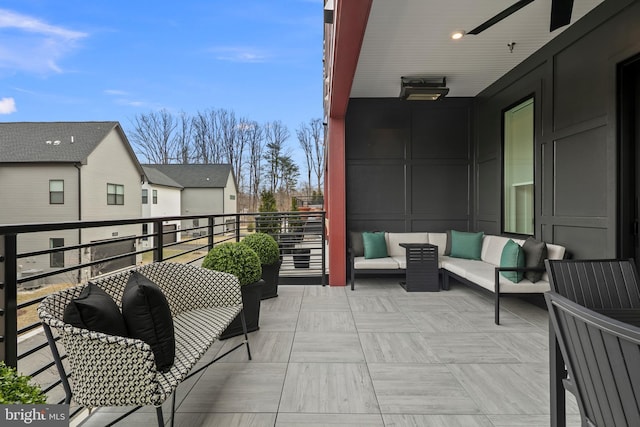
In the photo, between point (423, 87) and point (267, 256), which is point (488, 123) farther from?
point (267, 256)

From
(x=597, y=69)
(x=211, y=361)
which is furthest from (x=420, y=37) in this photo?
(x=211, y=361)

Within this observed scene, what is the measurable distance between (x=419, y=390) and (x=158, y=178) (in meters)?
19.2

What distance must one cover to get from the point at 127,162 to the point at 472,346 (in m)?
16.6

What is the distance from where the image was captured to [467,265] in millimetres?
4316

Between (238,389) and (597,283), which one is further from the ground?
(597,283)

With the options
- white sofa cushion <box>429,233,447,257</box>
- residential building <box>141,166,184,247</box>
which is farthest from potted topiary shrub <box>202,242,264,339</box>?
residential building <box>141,166,184,247</box>

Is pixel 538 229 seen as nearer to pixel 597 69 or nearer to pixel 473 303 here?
pixel 473 303

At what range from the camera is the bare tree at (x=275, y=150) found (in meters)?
20.2

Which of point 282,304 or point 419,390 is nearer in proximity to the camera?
point 419,390

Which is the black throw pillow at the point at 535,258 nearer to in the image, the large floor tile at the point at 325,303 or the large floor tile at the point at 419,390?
the large floor tile at the point at 419,390

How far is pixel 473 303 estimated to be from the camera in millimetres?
4047

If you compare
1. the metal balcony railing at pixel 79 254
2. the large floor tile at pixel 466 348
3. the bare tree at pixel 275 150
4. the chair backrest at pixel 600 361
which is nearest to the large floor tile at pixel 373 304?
the large floor tile at pixel 466 348

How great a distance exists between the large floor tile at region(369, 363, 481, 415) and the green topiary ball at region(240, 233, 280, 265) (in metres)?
1.96

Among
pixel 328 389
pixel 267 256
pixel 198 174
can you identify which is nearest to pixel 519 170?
pixel 267 256
